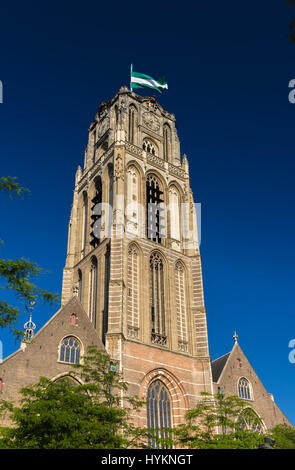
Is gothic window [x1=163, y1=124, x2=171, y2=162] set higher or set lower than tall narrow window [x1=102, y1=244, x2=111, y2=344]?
higher

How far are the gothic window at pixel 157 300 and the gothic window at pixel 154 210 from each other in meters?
2.95

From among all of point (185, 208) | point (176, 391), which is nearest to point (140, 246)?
point (185, 208)

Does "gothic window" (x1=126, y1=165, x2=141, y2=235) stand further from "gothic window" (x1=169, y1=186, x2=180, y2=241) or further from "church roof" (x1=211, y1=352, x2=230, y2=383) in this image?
"church roof" (x1=211, y1=352, x2=230, y2=383)

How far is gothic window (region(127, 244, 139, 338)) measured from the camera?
41844mm

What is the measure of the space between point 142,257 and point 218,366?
46.6 ft

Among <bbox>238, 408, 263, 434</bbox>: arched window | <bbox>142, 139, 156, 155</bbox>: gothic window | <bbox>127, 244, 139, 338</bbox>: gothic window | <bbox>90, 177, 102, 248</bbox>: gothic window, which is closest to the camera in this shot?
<bbox>238, 408, 263, 434</bbox>: arched window

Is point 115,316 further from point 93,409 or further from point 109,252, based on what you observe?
point 93,409

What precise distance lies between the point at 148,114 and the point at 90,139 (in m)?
8.50

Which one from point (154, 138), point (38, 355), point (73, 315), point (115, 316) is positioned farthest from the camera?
point (154, 138)

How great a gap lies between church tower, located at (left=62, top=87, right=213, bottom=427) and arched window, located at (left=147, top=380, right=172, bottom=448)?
0.26 feet

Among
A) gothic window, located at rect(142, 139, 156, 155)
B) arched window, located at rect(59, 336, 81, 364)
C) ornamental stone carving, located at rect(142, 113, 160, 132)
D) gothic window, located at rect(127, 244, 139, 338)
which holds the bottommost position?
arched window, located at rect(59, 336, 81, 364)

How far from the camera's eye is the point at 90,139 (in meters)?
63.6

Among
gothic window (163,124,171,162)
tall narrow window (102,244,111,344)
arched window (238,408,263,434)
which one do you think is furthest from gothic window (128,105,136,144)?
arched window (238,408,263,434)
